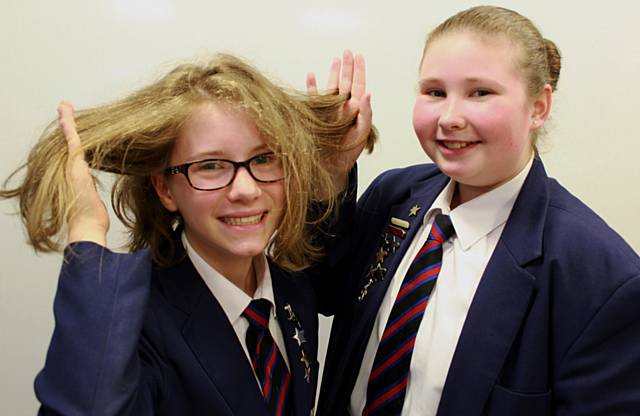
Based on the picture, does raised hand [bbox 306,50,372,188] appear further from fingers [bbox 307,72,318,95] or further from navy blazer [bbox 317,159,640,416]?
navy blazer [bbox 317,159,640,416]

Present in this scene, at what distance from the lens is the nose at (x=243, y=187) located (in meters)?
0.92

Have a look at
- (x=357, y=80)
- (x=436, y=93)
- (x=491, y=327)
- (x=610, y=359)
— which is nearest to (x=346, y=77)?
(x=357, y=80)

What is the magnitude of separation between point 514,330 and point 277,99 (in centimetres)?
53

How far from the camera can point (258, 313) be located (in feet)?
3.42

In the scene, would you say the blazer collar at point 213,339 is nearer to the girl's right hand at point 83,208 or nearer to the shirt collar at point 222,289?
the shirt collar at point 222,289

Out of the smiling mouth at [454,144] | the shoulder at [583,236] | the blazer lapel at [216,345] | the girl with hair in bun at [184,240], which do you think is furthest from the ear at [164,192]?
the shoulder at [583,236]

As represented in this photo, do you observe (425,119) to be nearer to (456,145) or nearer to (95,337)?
(456,145)

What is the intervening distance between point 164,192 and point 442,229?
1.57ft

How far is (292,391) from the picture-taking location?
1041 millimetres

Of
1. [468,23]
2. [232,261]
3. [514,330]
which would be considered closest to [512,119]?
[468,23]

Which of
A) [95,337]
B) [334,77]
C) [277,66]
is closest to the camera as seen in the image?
[95,337]

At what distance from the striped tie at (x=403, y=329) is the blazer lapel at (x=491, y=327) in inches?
3.4

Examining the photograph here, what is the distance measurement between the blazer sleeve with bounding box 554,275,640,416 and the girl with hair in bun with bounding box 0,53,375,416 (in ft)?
1.44

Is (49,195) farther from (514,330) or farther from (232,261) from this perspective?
(514,330)
